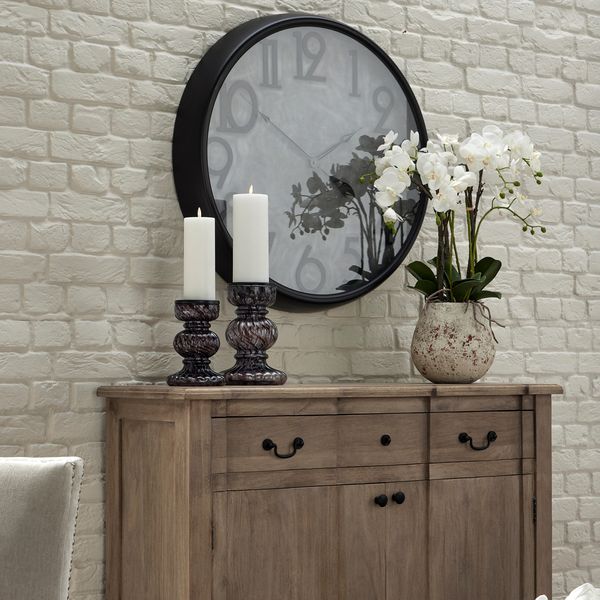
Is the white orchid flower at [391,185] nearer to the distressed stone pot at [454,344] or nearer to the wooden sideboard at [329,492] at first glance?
the distressed stone pot at [454,344]

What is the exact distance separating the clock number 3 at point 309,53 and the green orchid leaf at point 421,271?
552mm

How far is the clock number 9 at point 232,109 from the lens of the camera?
2.62 meters

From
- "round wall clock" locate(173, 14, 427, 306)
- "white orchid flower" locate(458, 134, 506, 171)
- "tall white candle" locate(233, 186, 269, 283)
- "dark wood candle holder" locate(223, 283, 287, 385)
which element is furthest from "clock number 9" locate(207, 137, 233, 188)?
"white orchid flower" locate(458, 134, 506, 171)

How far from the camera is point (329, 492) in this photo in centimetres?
230

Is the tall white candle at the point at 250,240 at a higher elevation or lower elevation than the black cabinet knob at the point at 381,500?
higher

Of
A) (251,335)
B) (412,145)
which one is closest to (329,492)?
(251,335)

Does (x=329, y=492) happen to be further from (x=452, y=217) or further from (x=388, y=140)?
(x=388, y=140)

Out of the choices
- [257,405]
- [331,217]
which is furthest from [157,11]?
[257,405]

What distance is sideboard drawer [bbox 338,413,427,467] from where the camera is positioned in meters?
2.33

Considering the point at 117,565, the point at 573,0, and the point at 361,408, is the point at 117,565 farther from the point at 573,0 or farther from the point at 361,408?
the point at 573,0

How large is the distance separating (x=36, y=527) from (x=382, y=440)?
3.61 ft

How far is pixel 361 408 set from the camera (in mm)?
2352

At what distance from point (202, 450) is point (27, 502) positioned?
720 millimetres

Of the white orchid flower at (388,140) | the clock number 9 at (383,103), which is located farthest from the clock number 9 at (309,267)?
the clock number 9 at (383,103)
